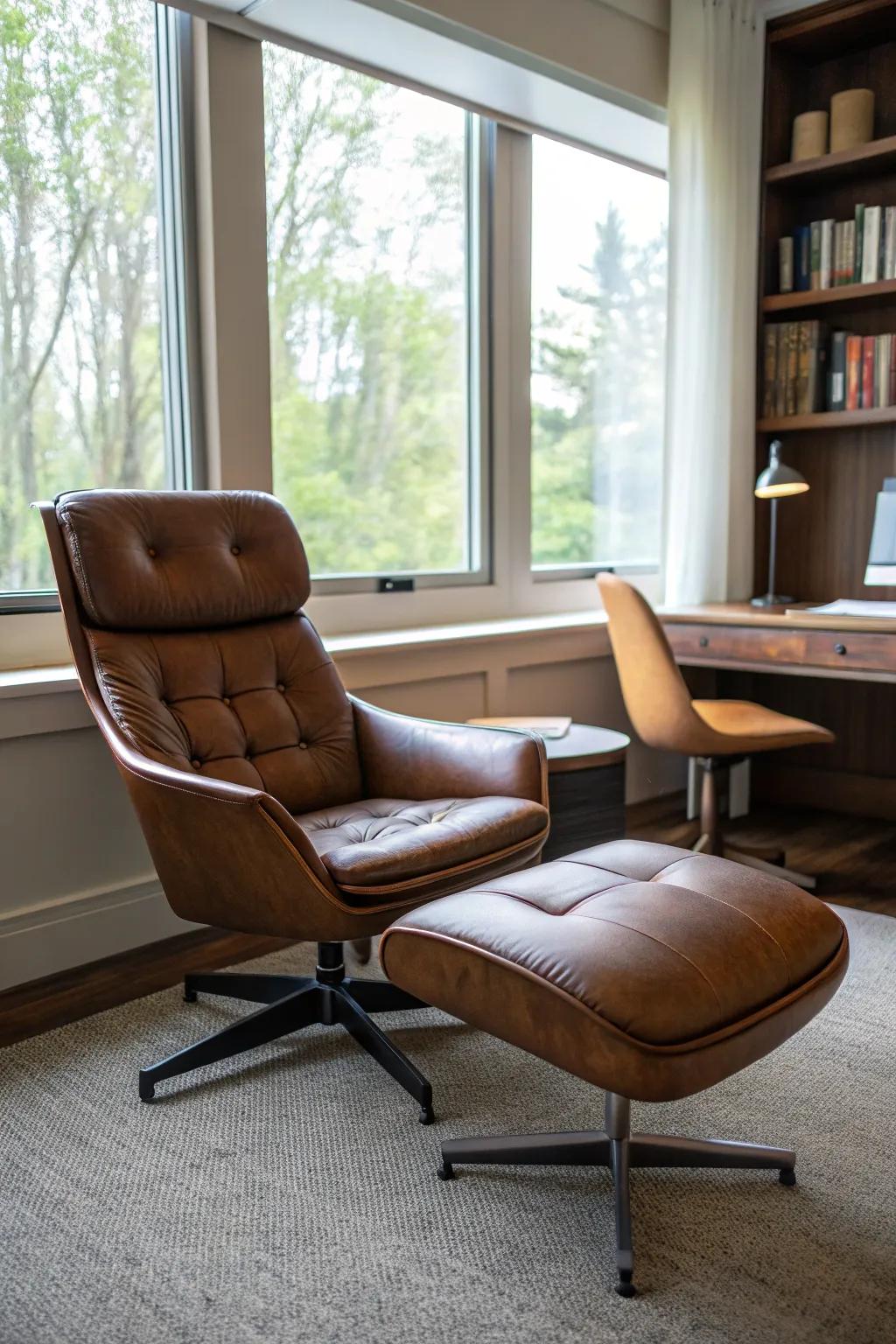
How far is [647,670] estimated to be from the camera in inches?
118

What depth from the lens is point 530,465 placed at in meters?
3.69

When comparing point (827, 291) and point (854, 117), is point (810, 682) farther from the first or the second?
point (854, 117)

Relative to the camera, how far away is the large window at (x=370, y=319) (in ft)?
9.83

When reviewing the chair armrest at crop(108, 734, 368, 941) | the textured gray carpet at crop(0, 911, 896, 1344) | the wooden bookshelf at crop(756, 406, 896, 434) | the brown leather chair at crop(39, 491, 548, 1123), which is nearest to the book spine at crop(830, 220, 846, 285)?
the wooden bookshelf at crop(756, 406, 896, 434)

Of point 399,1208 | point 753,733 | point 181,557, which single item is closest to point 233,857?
point 399,1208

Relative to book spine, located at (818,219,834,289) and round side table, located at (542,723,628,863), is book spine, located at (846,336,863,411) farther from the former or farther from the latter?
round side table, located at (542,723,628,863)

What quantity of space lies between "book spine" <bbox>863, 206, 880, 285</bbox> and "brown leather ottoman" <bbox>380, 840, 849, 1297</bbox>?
242 cm

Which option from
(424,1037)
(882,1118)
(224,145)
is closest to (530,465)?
(224,145)

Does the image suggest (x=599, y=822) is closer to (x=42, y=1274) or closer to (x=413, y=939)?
(x=413, y=939)

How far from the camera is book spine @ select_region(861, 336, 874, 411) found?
347 centimetres

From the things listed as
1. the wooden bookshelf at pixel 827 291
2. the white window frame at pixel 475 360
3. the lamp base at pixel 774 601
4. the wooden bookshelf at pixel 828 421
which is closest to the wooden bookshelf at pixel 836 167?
the wooden bookshelf at pixel 827 291

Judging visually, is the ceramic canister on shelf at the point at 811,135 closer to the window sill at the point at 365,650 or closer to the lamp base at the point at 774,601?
the lamp base at the point at 774,601

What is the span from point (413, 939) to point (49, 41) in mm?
2169

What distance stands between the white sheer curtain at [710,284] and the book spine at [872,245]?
13.9 inches
